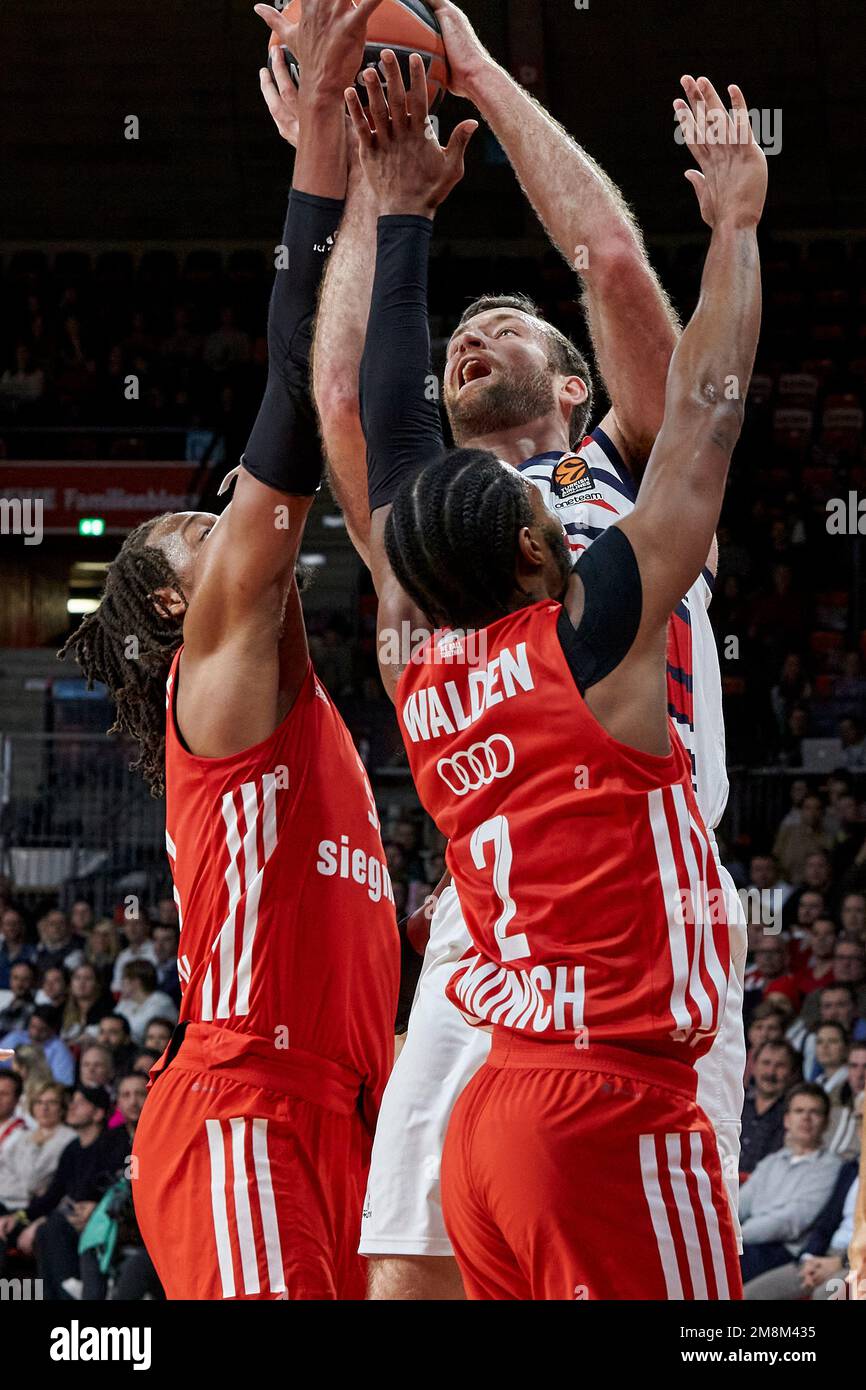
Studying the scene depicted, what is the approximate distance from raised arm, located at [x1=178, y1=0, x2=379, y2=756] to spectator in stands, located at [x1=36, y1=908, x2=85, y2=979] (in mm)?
7004

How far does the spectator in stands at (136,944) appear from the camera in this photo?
31.1 feet

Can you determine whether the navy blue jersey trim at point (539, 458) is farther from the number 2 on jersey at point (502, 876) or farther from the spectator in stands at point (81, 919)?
the spectator in stands at point (81, 919)

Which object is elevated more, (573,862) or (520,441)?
(520,441)

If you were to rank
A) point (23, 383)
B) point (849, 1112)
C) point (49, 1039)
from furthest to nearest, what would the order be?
1. point (23, 383)
2. point (49, 1039)
3. point (849, 1112)

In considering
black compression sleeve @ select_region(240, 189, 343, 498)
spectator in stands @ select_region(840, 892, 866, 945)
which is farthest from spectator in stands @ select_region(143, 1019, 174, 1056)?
black compression sleeve @ select_region(240, 189, 343, 498)

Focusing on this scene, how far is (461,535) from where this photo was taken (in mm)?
2246

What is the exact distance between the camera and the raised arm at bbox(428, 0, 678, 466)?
280cm

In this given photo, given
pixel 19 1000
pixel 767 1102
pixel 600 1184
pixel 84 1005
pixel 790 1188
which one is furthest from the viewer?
pixel 19 1000

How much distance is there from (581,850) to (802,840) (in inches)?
301

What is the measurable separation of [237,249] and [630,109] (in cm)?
412

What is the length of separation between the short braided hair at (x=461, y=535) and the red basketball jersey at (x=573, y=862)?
0.05 meters

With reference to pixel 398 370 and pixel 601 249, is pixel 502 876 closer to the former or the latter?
pixel 398 370

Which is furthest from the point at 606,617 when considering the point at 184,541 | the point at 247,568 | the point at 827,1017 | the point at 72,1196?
the point at 72,1196

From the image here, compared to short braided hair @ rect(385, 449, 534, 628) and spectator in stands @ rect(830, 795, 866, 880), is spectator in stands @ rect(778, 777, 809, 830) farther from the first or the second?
short braided hair @ rect(385, 449, 534, 628)
